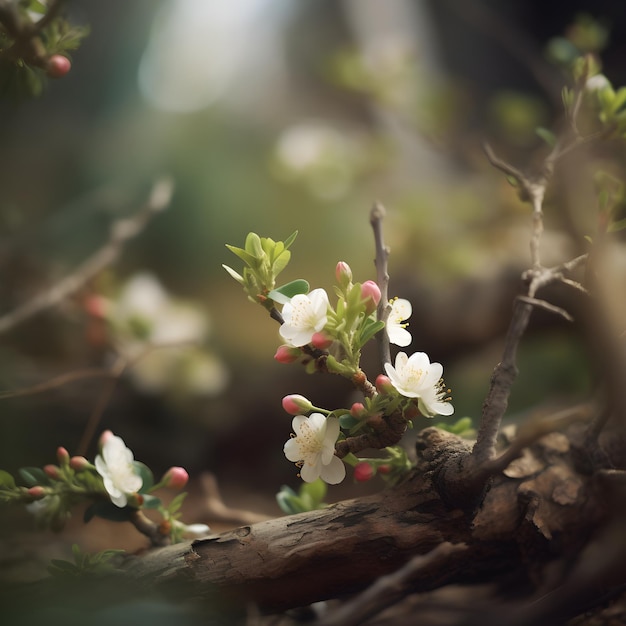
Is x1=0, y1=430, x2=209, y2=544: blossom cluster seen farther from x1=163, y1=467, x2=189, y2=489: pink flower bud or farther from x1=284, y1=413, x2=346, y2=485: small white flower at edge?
x1=284, y1=413, x2=346, y2=485: small white flower at edge

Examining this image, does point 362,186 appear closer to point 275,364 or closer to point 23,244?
point 275,364

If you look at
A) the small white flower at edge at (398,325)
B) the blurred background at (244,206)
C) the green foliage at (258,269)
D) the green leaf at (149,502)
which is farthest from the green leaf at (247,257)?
the blurred background at (244,206)

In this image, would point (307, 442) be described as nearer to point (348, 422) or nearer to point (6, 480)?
point (348, 422)

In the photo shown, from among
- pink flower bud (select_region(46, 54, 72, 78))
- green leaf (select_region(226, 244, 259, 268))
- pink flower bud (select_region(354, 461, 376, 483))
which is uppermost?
pink flower bud (select_region(46, 54, 72, 78))

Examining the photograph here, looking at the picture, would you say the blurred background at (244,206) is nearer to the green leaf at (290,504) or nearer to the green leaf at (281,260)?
the green leaf at (290,504)

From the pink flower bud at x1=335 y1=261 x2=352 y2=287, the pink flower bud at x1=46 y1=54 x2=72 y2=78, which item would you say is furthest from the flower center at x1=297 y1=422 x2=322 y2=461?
the pink flower bud at x1=46 y1=54 x2=72 y2=78
